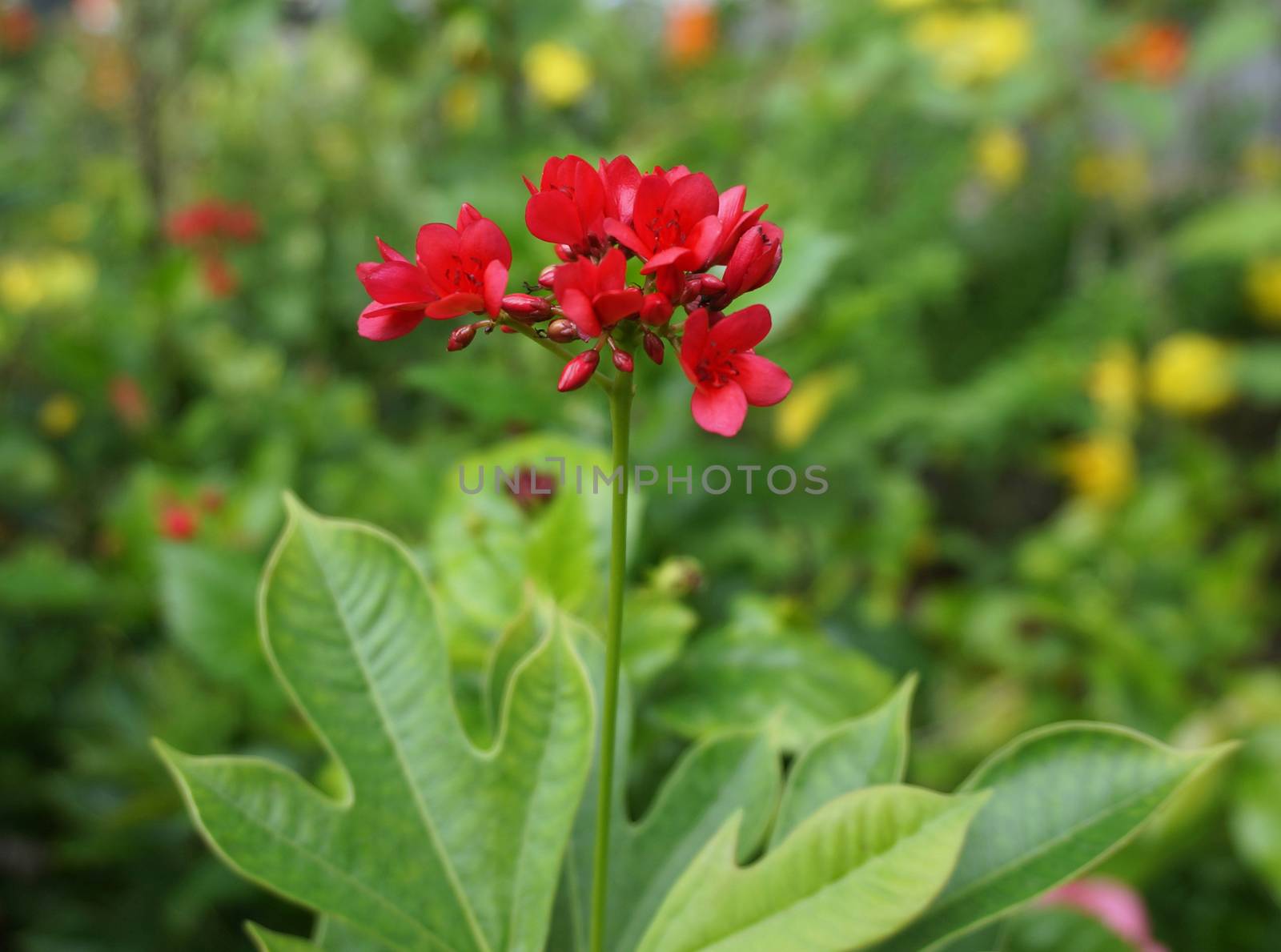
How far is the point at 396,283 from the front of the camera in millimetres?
356

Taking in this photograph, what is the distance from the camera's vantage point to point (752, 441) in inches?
45.0

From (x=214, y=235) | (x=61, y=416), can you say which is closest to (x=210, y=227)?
(x=214, y=235)

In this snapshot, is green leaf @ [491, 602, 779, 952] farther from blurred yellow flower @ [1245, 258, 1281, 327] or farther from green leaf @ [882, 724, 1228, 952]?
blurred yellow flower @ [1245, 258, 1281, 327]

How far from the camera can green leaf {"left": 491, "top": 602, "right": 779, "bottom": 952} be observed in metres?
0.46

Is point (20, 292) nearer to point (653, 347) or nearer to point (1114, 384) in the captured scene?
point (653, 347)

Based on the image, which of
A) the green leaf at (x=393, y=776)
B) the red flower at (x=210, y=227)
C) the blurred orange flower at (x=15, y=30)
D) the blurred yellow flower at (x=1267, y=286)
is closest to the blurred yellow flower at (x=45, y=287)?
the red flower at (x=210, y=227)

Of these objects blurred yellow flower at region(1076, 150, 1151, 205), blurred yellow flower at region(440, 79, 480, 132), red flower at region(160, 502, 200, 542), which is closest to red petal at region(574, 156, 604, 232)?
red flower at region(160, 502, 200, 542)

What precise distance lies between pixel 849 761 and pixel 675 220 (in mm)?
263

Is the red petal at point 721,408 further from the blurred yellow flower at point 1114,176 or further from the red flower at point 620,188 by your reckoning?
the blurred yellow flower at point 1114,176

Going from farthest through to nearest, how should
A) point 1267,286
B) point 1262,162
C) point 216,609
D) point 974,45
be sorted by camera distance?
1. point 1262,162
2. point 1267,286
3. point 974,45
4. point 216,609

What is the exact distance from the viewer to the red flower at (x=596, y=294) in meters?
0.31

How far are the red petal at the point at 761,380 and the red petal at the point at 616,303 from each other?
5 centimetres

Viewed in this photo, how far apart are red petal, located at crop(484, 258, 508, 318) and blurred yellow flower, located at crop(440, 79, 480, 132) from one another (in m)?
1.24

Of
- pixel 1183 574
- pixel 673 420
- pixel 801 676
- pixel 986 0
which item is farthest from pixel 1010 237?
pixel 801 676
